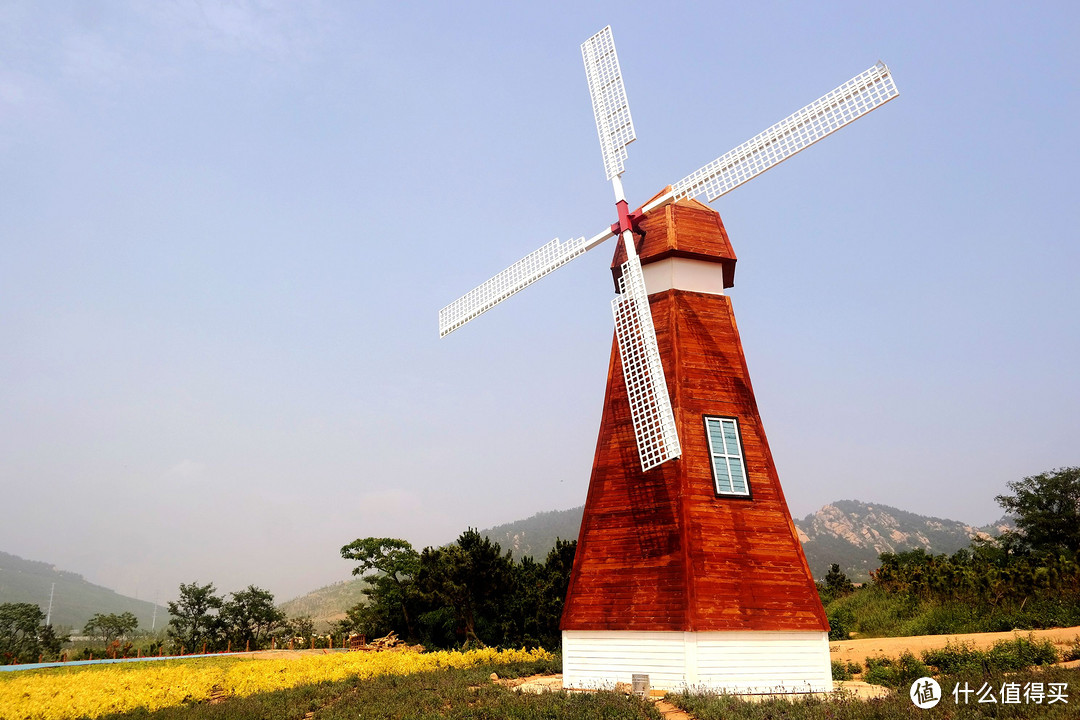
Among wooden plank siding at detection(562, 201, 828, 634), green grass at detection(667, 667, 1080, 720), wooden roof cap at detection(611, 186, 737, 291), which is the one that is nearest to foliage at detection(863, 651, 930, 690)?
green grass at detection(667, 667, 1080, 720)

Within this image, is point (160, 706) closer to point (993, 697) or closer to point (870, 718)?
point (870, 718)

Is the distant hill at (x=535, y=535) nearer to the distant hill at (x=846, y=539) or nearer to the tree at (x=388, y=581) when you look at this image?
the distant hill at (x=846, y=539)

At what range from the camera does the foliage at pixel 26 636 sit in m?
28.7

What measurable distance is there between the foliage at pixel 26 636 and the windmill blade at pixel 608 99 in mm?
29843

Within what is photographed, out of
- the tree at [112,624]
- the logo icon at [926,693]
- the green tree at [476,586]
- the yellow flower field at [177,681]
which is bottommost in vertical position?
the logo icon at [926,693]

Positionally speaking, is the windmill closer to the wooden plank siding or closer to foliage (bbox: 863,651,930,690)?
the wooden plank siding

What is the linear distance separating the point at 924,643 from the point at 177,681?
1944cm

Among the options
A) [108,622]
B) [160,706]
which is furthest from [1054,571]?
[108,622]

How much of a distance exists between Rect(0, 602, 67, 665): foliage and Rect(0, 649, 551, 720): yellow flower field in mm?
12589

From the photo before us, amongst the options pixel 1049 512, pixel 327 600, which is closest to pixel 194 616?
pixel 1049 512

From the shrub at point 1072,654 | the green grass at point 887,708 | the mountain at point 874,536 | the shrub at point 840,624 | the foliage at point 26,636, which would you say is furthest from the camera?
the mountain at point 874,536

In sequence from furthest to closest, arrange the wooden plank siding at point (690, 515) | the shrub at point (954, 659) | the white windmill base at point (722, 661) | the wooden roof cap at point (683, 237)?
1. the wooden roof cap at point (683, 237)
2. the shrub at point (954, 659)
3. the wooden plank siding at point (690, 515)
4. the white windmill base at point (722, 661)

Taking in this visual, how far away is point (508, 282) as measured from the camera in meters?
16.0

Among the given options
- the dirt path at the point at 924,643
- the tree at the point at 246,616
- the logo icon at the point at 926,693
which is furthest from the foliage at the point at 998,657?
the tree at the point at 246,616
